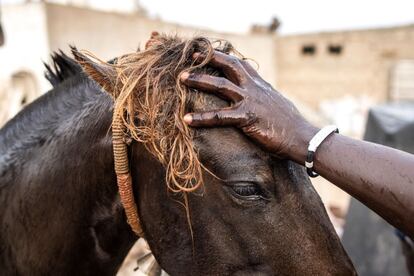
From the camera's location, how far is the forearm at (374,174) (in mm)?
1214

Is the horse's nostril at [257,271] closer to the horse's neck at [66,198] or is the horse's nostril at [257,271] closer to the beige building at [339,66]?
the horse's neck at [66,198]

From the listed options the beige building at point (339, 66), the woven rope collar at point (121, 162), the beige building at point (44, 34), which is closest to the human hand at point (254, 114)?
the woven rope collar at point (121, 162)

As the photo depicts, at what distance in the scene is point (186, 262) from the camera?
1461 millimetres

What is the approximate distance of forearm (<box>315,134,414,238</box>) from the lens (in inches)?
47.8

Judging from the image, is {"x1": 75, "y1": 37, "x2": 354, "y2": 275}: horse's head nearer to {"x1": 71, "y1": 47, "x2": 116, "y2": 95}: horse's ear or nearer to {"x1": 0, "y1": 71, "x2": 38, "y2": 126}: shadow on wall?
{"x1": 71, "y1": 47, "x2": 116, "y2": 95}: horse's ear

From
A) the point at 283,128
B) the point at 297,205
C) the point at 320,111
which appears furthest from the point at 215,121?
the point at 320,111

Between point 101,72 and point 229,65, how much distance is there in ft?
1.44

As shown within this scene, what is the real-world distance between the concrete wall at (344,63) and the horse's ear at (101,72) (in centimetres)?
1992

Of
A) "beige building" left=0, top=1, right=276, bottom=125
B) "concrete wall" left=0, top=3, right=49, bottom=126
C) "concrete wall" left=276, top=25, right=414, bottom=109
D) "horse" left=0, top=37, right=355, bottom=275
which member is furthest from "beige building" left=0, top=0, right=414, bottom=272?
"horse" left=0, top=37, right=355, bottom=275

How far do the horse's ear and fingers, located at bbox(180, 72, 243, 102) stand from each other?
0.88 feet

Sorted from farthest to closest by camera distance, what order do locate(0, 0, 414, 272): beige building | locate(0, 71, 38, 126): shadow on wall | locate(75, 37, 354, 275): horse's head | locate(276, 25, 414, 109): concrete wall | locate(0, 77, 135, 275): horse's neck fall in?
1. locate(276, 25, 414, 109): concrete wall
2. locate(0, 0, 414, 272): beige building
3. locate(0, 71, 38, 126): shadow on wall
4. locate(0, 77, 135, 275): horse's neck
5. locate(75, 37, 354, 275): horse's head

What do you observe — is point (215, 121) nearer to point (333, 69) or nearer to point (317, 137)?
point (317, 137)

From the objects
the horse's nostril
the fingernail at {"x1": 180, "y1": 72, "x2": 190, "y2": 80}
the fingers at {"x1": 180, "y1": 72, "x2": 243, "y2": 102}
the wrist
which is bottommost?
the horse's nostril

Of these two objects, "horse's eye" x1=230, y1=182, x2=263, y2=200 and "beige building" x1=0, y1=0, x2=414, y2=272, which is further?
"beige building" x1=0, y1=0, x2=414, y2=272
